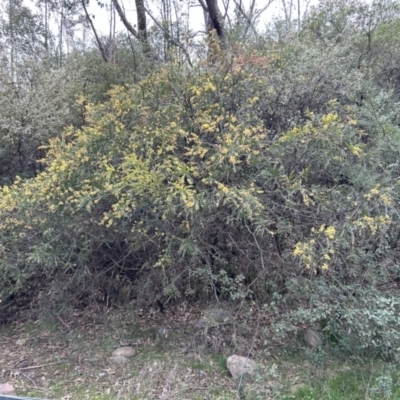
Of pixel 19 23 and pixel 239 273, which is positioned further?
pixel 19 23

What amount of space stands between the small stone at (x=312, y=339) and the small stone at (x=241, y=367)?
0.61m

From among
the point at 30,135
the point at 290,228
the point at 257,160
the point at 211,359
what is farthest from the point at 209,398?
the point at 30,135

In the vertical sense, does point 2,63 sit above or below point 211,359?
above

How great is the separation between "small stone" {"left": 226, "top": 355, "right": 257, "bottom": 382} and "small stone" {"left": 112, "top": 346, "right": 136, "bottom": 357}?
997mm

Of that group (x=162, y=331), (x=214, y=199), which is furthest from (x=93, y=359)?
(x=214, y=199)

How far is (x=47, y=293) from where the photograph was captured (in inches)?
175

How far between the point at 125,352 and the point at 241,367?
120 cm

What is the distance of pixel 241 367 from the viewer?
10.8ft

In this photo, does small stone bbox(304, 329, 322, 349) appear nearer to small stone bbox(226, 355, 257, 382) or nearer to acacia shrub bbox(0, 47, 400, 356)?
acacia shrub bbox(0, 47, 400, 356)

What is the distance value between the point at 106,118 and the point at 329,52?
2607 mm

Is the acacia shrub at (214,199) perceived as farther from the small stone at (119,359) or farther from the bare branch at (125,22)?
the bare branch at (125,22)

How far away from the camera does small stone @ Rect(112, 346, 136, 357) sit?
12.5ft

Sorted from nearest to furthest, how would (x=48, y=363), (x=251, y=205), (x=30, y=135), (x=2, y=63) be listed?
(x=251, y=205) < (x=48, y=363) < (x=30, y=135) < (x=2, y=63)

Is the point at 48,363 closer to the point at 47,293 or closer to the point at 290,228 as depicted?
the point at 47,293
